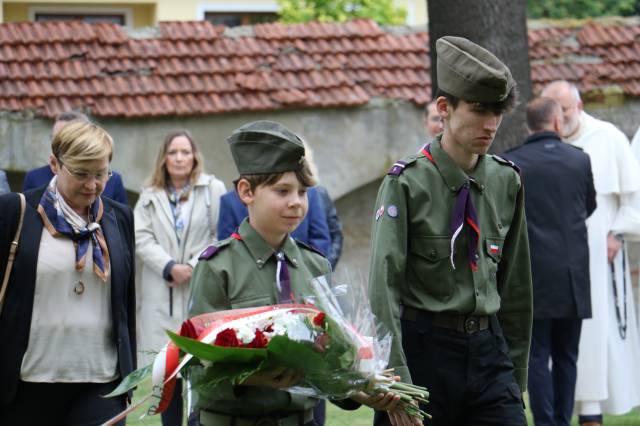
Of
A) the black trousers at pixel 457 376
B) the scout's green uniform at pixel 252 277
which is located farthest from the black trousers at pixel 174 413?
the scout's green uniform at pixel 252 277

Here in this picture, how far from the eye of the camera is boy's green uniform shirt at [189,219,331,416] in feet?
15.6

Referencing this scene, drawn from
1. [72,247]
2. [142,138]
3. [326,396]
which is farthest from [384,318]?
[142,138]

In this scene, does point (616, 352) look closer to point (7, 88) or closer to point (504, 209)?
point (504, 209)

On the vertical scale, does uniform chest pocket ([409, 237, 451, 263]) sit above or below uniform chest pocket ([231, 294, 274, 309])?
above

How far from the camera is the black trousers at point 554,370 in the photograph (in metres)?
8.82

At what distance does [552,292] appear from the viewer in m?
8.75

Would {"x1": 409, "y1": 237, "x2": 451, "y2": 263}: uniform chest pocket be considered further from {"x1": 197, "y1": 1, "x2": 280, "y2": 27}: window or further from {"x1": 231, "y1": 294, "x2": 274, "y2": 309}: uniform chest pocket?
{"x1": 197, "y1": 1, "x2": 280, "y2": 27}: window

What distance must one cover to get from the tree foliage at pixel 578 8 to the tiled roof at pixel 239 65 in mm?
10143

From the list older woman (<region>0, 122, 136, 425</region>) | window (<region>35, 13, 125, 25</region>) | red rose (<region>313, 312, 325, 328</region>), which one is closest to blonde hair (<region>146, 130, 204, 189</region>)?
older woman (<region>0, 122, 136, 425</region>)

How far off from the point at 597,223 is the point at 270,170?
5.14m

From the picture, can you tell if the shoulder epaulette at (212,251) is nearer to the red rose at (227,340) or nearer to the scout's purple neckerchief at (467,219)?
the red rose at (227,340)

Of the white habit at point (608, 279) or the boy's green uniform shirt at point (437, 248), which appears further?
the white habit at point (608, 279)

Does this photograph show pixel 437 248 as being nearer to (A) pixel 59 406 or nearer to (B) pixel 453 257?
(B) pixel 453 257

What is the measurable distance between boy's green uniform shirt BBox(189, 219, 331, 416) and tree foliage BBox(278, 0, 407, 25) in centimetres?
1398
